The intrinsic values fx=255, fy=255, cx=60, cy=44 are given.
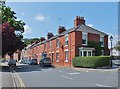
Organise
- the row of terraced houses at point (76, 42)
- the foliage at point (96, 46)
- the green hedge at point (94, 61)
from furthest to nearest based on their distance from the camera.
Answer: the foliage at point (96, 46) < the row of terraced houses at point (76, 42) < the green hedge at point (94, 61)

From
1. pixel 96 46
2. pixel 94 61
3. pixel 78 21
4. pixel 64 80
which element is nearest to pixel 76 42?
pixel 96 46

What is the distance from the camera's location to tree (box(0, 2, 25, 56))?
39.2 m

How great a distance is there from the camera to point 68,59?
42656 millimetres

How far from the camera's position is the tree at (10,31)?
39156 mm

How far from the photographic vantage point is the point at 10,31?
40062 mm

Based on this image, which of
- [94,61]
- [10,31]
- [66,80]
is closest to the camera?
[66,80]

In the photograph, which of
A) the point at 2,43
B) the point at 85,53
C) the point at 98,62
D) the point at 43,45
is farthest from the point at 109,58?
the point at 43,45

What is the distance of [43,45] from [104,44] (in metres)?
22.2

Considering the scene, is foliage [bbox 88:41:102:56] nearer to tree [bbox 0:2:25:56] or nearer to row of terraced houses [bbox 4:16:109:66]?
row of terraced houses [bbox 4:16:109:66]

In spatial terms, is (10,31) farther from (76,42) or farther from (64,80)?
(64,80)

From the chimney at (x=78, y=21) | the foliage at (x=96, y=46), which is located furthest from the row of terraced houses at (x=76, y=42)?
the foliage at (x=96, y=46)

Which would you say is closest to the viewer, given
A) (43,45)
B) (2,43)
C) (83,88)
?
(83,88)

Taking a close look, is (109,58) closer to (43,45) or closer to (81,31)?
(81,31)

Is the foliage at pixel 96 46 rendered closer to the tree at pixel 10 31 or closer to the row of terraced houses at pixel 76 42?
the row of terraced houses at pixel 76 42
